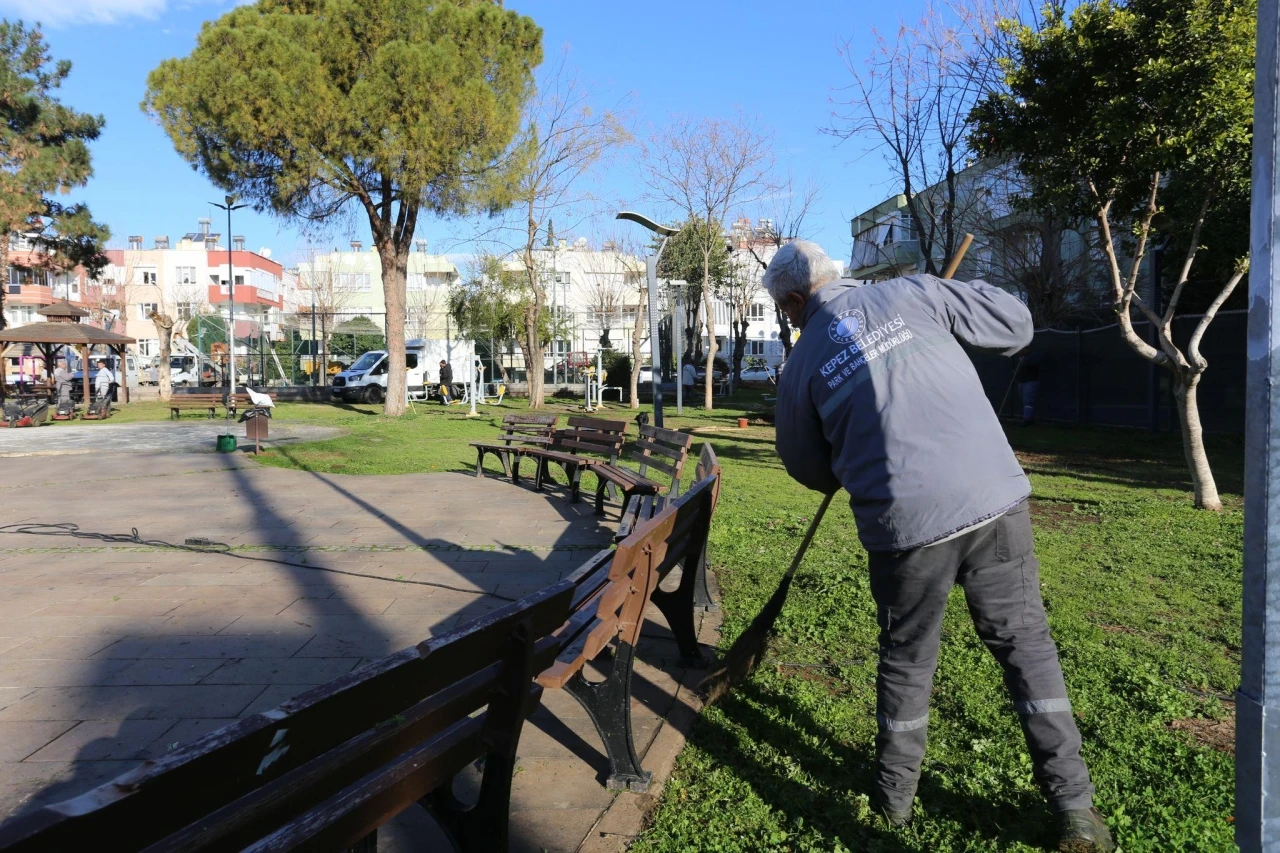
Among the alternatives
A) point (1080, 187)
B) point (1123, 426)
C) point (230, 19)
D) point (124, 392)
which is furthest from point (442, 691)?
point (124, 392)

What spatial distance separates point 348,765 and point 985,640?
5.98ft

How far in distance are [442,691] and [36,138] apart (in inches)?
1307

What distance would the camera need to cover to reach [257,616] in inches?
206

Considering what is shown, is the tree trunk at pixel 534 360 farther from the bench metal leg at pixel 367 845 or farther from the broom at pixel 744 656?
the bench metal leg at pixel 367 845

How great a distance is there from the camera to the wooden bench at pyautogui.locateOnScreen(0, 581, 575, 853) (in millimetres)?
1330

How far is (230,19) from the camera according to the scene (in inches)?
887

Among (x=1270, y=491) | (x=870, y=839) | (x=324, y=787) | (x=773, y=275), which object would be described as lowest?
(x=870, y=839)

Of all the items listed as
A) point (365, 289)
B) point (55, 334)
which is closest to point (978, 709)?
point (55, 334)

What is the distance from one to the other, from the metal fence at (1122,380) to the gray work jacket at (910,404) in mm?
10819

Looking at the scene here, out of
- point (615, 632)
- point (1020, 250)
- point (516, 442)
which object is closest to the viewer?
point (615, 632)

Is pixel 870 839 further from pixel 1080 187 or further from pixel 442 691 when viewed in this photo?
pixel 1080 187

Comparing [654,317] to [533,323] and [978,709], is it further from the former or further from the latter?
[533,323]

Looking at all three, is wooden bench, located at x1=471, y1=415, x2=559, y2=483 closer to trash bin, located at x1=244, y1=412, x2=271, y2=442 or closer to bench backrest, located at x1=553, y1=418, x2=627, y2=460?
bench backrest, located at x1=553, y1=418, x2=627, y2=460

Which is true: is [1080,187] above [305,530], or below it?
above
